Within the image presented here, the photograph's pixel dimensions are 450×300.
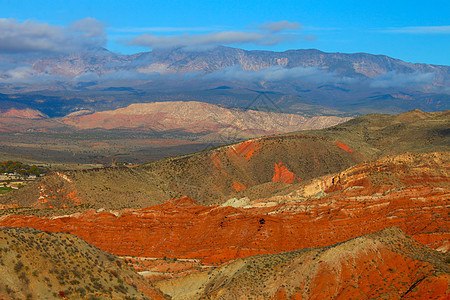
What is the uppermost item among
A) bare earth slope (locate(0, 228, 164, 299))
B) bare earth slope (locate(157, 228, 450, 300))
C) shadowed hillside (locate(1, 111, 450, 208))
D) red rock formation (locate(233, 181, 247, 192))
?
bare earth slope (locate(0, 228, 164, 299))

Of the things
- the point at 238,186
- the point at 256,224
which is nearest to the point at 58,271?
the point at 256,224

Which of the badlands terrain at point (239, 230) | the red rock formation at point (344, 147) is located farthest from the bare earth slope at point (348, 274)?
the red rock formation at point (344, 147)

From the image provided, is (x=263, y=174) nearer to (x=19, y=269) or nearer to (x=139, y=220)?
(x=139, y=220)

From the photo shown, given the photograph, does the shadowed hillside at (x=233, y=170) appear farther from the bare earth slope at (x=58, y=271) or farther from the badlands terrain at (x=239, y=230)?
the bare earth slope at (x=58, y=271)

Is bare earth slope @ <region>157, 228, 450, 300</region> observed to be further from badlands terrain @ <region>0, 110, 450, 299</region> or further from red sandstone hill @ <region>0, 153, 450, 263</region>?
red sandstone hill @ <region>0, 153, 450, 263</region>

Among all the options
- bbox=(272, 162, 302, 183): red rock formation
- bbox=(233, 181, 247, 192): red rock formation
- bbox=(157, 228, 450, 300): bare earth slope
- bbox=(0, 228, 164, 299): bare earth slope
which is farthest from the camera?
bbox=(272, 162, 302, 183): red rock formation

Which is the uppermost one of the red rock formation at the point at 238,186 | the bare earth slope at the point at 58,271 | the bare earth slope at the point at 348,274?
the bare earth slope at the point at 58,271

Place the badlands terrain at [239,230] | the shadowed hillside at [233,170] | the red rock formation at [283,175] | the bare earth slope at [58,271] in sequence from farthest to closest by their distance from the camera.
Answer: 1. the red rock formation at [283,175]
2. the shadowed hillside at [233,170]
3. the badlands terrain at [239,230]
4. the bare earth slope at [58,271]

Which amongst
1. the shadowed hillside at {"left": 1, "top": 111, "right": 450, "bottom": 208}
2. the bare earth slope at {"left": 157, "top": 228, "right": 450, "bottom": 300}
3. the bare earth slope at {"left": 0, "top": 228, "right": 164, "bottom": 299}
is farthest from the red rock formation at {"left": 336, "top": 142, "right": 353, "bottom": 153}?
the bare earth slope at {"left": 0, "top": 228, "right": 164, "bottom": 299}
